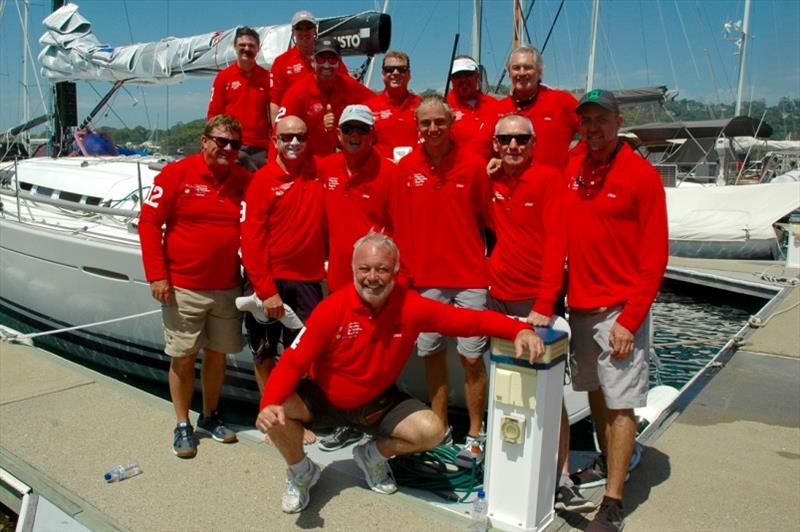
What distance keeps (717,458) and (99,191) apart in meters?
6.32

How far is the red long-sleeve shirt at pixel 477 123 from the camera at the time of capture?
166 inches

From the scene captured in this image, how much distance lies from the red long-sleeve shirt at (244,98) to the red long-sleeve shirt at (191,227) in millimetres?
1389

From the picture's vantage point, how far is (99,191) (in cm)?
738

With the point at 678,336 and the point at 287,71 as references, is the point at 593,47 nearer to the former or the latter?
the point at 678,336

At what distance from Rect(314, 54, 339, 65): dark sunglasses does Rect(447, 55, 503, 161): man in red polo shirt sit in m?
0.84

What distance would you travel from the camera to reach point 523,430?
292 cm

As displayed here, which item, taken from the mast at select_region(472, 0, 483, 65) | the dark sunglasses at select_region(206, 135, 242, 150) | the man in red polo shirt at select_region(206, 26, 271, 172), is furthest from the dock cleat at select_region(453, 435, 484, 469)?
the mast at select_region(472, 0, 483, 65)

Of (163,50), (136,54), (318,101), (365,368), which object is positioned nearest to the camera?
(365,368)

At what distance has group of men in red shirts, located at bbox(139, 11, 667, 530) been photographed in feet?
10.3

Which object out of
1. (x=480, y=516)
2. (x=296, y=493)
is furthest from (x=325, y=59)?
(x=480, y=516)

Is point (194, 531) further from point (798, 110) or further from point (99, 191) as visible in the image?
point (798, 110)

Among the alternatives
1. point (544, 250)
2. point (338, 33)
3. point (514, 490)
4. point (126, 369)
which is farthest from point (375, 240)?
point (126, 369)

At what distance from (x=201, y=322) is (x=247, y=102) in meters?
2.04

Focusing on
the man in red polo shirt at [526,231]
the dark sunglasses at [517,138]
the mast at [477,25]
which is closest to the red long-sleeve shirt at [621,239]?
the man in red polo shirt at [526,231]
